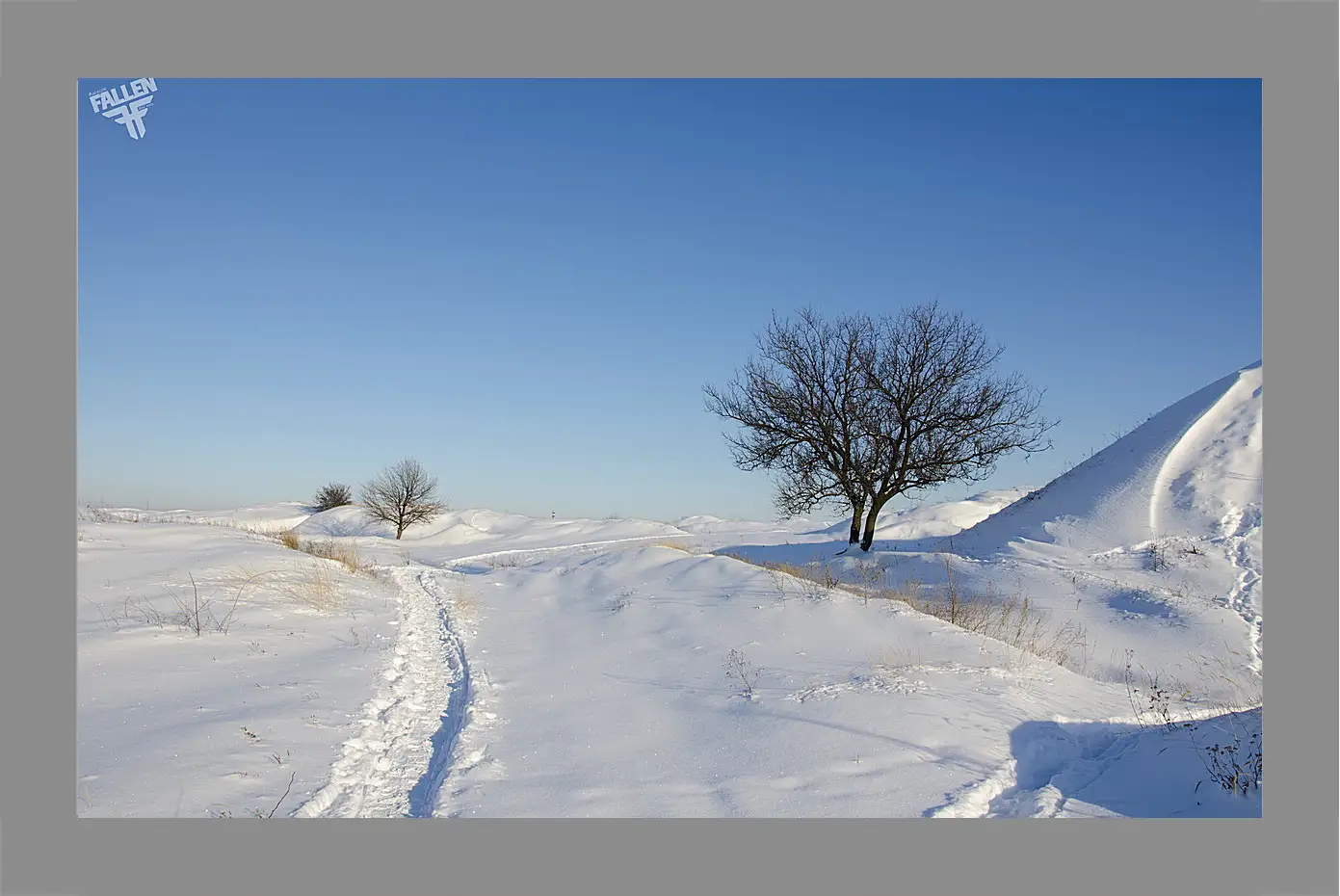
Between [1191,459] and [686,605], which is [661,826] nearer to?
[686,605]

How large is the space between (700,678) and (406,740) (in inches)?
103

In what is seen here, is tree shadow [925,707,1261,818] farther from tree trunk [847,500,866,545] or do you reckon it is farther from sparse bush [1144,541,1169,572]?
tree trunk [847,500,866,545]

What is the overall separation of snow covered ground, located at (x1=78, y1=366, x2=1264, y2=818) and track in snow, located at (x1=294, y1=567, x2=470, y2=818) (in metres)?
0.03

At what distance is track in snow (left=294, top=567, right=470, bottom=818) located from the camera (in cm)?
419

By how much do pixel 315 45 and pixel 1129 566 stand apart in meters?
14.2

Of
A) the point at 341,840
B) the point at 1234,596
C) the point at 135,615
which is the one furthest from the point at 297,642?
the point at 1234,596

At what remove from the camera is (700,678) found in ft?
22.4

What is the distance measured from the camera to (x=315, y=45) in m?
4.70

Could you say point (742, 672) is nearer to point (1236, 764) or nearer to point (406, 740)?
point (406, 740)

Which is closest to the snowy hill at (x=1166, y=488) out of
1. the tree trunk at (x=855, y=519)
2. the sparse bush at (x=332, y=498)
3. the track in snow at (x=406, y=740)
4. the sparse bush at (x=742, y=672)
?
the tree trunk at (x=855, y=519)

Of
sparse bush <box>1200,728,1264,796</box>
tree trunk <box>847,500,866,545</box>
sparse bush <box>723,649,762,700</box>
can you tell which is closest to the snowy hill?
tree trunk <box>847,500,866,545</box>

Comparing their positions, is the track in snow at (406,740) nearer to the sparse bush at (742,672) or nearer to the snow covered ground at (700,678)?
the snow covered ground at (700,678)

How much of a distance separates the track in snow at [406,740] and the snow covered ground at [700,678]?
27mm

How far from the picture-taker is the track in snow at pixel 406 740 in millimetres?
4191
